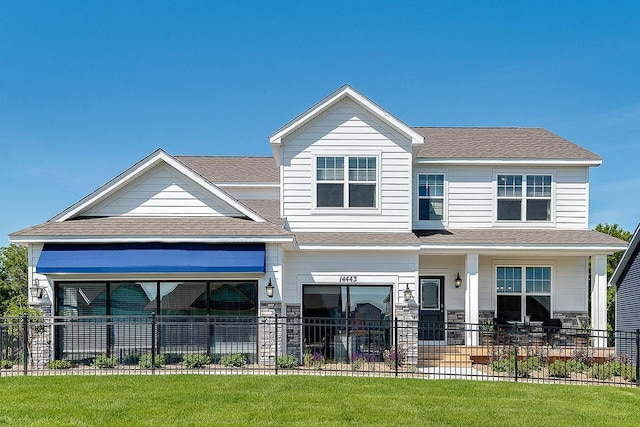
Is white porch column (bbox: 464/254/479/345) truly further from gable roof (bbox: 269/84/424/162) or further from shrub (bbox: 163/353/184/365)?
shrub (bbox: 163/353/184/365)

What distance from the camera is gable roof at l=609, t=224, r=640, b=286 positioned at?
18812 millimetres

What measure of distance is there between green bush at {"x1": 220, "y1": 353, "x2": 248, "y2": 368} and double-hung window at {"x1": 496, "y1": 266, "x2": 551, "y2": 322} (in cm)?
969

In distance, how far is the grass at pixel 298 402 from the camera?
10.3 metres

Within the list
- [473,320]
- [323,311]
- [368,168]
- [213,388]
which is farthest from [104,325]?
[473,320]

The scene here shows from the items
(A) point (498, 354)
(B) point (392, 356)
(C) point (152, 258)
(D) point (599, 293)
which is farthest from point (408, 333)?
(C) point (152, 258)

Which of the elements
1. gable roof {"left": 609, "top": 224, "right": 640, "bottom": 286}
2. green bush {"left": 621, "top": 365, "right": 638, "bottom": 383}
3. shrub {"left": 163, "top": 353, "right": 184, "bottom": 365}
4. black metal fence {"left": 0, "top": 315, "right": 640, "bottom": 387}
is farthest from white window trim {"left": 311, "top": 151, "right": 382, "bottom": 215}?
gable roof {"left": 609, "top": 224, "right": 640, "bottom": 286}

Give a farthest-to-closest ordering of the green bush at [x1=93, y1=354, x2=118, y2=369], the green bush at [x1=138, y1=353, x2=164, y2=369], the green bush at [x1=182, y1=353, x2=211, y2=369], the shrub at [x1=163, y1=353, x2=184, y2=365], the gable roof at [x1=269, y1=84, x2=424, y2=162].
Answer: the gable roof at [x1=269, y1=84, x2=424, y2=162] → the shrub at [x1=163, y1=353, x2=184, y2=365] → the green bush at [x1=182, y1=353, x2=211, y2=369] → the green bush at [x1=93, y1=354, x2=118, y2=369] → the green bush at [x1=138, y1=353, x2=164, y2=369]

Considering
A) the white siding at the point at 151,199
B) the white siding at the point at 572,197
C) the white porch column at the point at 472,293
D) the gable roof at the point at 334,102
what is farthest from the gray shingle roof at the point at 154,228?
the white siding at the point at 572,197

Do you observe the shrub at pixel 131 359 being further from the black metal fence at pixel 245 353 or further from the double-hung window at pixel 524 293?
the double-hung window at pixel 524 293

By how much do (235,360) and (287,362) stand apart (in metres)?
1.48

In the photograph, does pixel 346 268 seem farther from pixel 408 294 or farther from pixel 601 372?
pixel 601 372

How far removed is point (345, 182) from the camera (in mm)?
18719

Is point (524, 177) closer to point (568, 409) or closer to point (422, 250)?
point (422, 250)

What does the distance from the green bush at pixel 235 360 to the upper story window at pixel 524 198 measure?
34.2 feet
